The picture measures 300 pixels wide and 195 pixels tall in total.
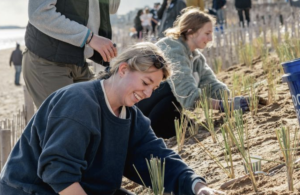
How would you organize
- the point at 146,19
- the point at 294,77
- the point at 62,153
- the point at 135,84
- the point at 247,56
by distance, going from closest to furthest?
1. the point at 62,153
2. the point at 135,84
3. the point at 294,77
4. the point at 247,56
5. the point at 146,19

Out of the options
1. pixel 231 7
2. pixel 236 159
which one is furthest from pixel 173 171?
pixel 231 7

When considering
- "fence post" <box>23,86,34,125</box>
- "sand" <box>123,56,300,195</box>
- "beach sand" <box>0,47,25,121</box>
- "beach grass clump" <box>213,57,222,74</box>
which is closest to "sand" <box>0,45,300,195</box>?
"sand" <box>123,56,300,195</box>

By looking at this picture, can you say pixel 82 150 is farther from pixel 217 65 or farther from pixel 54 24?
pixel 217 65

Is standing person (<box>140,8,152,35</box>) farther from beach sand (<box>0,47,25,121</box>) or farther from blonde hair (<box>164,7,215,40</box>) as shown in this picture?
blonde hair (<box>164,7,215,40</box>)

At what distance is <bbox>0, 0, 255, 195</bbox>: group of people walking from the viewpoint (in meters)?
2.31

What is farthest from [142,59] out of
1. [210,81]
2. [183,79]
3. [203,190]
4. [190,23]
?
[210,81]

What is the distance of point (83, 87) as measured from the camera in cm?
243

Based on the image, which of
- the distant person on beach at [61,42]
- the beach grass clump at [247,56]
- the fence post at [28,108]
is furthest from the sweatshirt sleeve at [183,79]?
the beach grass clump at [247,56]

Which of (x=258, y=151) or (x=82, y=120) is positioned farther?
(x=258, y=151)

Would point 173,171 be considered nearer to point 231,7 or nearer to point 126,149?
point 126,149

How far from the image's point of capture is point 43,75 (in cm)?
338

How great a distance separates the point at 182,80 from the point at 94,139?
6.86 ft

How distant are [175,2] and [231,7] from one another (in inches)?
574

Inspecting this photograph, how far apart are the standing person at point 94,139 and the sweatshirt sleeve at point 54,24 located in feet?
2.46
